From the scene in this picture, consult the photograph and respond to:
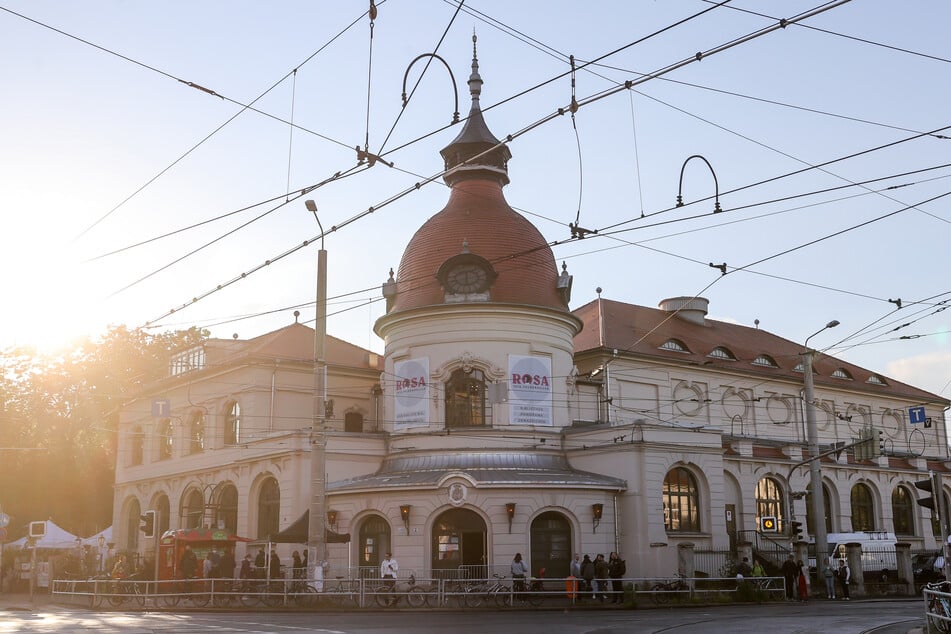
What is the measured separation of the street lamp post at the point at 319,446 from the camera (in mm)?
26781

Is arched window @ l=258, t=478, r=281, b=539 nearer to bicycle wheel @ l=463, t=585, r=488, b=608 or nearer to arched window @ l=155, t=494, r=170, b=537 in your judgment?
arched window @ l=155, t=494, r=170, b=537

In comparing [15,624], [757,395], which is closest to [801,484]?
[757,395]

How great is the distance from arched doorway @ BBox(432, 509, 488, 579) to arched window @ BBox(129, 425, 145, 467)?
81.9 feet

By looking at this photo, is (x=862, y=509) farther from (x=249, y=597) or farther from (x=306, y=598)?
(x=249, y=597)

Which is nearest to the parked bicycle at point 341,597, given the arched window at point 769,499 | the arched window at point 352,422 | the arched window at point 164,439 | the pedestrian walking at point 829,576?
the pedestrian walking at point 829,576

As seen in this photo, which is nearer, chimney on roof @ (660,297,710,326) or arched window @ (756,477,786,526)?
arched window @ (756,477,786,526)

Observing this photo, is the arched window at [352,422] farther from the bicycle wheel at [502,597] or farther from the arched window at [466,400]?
the bicycle wheel at [502,597]

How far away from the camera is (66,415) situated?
2314 inches

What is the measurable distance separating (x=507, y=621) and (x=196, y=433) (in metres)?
30.4

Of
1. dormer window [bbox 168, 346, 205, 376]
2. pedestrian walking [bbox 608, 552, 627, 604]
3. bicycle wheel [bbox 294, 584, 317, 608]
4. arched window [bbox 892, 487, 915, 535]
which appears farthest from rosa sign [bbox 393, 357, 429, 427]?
arched window [bbox 892, 487, 915, 535]

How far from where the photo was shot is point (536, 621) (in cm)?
2355

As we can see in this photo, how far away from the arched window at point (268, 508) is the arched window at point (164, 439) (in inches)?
434

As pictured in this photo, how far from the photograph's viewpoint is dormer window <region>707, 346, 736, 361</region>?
5362 centimetres

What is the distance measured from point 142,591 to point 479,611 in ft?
46.2
